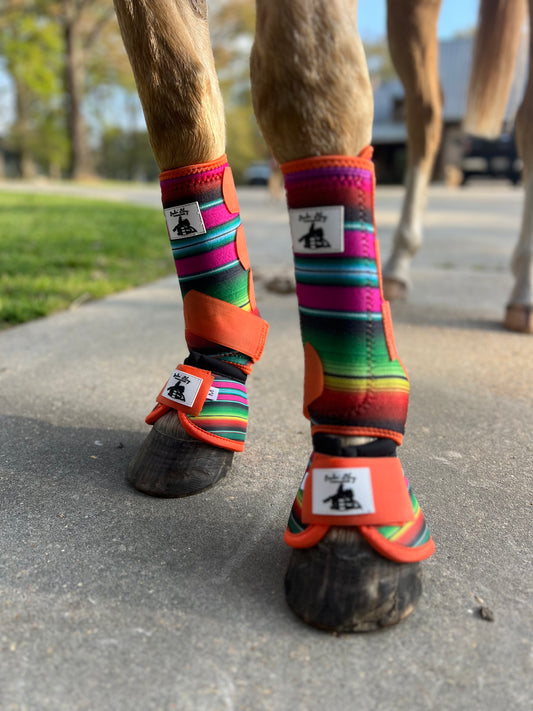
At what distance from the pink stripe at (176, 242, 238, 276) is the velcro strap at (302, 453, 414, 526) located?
459 mm

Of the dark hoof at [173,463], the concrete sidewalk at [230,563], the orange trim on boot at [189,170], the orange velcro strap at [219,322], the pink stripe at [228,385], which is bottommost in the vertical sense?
the concrete sidewalk at [230,563]

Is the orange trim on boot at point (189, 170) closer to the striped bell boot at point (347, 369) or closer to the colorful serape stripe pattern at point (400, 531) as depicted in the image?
the striped bell boot at point (347, 369)

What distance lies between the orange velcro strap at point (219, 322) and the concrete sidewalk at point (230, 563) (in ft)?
0.88

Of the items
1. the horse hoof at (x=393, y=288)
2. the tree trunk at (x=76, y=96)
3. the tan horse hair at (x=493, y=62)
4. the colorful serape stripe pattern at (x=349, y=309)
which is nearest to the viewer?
the colorful serape stripe pattern at (x=349, y=309)

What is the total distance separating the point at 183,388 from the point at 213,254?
0.26 metres

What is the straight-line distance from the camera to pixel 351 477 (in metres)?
0.83

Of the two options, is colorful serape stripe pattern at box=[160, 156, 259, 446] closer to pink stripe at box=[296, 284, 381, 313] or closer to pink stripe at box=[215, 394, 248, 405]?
pink stripe at box=[215, 394, 248, 405]

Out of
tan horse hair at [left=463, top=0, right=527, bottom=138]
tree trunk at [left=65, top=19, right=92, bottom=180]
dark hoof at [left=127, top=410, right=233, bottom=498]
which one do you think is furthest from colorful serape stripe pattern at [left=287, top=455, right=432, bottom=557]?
tree trunk at [left=65, top=19, right=92, bottom=180]

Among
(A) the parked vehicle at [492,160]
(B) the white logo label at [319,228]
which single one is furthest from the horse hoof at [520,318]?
(A) the parked vehicle at [492,160]

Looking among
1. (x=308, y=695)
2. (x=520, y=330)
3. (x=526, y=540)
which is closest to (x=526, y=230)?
(x=520, y=330)

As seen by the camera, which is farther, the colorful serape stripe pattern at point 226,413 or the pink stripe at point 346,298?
the colorful serape stripe pattern at point 226,413

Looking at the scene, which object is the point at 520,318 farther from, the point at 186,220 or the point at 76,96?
the point at 76,96

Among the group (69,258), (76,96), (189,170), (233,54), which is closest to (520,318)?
(189,170)

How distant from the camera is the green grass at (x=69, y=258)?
2769 millimetres
